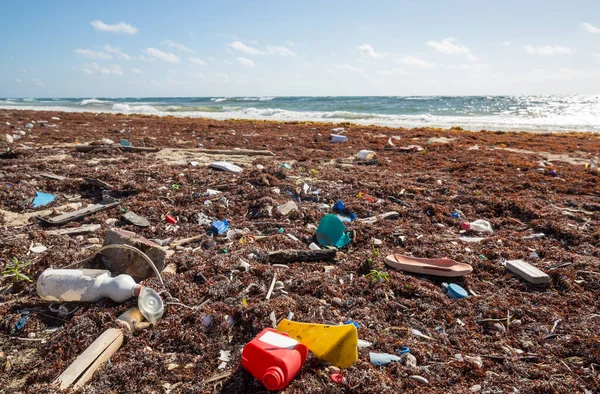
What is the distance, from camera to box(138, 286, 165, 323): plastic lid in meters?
2.42

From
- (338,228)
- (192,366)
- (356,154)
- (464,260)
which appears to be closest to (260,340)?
(192,366)

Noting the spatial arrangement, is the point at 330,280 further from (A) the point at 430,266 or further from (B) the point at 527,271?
(B) the point at 527,271

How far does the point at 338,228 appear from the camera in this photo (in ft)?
13.0

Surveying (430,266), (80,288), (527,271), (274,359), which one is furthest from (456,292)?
(80,288)

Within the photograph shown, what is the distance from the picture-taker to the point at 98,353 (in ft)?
6.86

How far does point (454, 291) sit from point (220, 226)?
259cm

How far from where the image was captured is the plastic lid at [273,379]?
1.78 m

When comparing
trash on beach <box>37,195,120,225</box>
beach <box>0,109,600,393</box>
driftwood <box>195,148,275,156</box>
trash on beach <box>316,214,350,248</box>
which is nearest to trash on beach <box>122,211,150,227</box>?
beach <box>0,109,600,393</box>

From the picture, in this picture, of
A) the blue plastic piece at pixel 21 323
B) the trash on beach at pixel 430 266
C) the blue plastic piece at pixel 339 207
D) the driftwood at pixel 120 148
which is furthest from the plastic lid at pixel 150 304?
the driftwood at pixel 120 148

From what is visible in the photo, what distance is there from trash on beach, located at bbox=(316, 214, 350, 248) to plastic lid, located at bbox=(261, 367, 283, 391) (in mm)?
2220

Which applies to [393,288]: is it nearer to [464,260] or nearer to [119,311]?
[464,260]

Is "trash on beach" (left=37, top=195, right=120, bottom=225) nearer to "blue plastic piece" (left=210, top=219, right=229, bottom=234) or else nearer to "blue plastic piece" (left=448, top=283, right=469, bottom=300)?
"blue plastic piece" (left=210, top=219, right=229, bottom=234)

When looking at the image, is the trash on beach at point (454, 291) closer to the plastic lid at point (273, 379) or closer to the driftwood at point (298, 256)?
the driftwood at point (298, 256)

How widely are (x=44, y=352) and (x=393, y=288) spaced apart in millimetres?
2547
